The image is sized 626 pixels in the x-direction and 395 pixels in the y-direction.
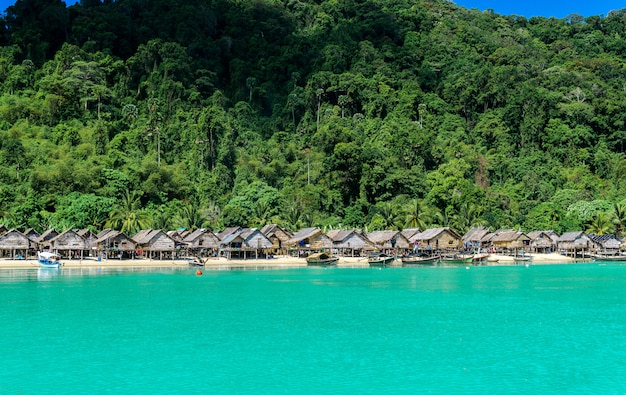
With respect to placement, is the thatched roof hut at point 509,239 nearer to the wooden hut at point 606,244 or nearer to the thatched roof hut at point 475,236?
the thatched roof hut at point 475,236

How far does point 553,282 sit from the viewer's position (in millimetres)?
44938

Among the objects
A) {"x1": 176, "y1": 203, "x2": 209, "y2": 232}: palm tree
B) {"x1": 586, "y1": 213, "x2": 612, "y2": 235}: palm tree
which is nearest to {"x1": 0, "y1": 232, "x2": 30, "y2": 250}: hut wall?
{"x1": 176, "y1": 203, "x2": 209, "y2": 232}: palm tree

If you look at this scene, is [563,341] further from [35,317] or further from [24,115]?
[24,115]

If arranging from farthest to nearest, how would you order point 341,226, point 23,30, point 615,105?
1. point 23,30
2. point 615,105
3. point 341,226

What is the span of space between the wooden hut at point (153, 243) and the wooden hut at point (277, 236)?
9.65 metres

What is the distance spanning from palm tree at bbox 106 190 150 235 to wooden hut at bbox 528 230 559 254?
40742mm

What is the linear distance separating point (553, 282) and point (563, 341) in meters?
23.3

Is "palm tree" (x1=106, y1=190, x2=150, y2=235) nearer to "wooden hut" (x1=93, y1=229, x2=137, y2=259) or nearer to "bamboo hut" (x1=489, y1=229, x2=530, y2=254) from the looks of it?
"wooden hut" (x1=93, y1=229, x2=137, y2=259)

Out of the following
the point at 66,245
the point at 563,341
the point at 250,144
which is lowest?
the point at 563,341

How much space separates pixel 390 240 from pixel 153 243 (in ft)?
76.8

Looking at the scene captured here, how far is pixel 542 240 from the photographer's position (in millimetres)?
69875

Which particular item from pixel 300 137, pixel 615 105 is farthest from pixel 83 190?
pixel 615 105

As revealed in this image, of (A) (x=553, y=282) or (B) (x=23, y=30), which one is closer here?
(A) (x=553, y=282)

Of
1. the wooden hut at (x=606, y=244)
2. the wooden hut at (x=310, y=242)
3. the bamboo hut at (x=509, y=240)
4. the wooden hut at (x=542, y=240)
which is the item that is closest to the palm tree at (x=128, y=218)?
the wooden hut at (x=310, y=242)
